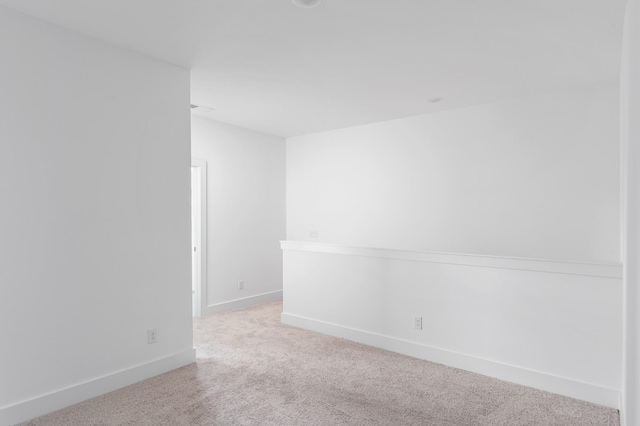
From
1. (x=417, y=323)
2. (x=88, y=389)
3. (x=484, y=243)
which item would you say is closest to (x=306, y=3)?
(x=417, y=323)

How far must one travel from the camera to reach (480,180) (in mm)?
4492

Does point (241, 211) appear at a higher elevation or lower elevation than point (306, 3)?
lower

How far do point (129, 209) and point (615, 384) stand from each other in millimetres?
3541

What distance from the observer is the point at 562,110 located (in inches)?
155

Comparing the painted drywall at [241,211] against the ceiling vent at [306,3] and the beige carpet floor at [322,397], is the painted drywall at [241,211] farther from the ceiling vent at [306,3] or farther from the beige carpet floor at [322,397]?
the ceiling vent at [306,3]

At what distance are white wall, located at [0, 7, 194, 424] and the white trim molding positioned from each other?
1629mm

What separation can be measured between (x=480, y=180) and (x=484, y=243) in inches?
27.2

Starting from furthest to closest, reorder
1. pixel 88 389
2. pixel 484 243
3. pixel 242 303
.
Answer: pixel 242 303
pixel 484 243
pixel 88 389

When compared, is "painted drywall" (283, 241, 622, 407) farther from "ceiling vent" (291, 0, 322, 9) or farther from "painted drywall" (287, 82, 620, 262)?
"ceiling vent" (291, 0, 322, 9)

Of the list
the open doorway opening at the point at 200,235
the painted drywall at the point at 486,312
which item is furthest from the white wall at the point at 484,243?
the open doorway opening at the point at 200,235

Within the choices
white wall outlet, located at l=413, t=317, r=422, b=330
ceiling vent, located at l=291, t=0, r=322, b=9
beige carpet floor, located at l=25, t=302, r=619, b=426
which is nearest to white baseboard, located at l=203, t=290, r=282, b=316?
beige carpet floor, located at l=25, t=302, r=619, b=426

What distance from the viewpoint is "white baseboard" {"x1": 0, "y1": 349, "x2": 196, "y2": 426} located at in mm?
2414

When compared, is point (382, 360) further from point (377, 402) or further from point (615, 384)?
point (615, 384)

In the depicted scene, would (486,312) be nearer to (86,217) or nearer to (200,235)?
(86,217)
